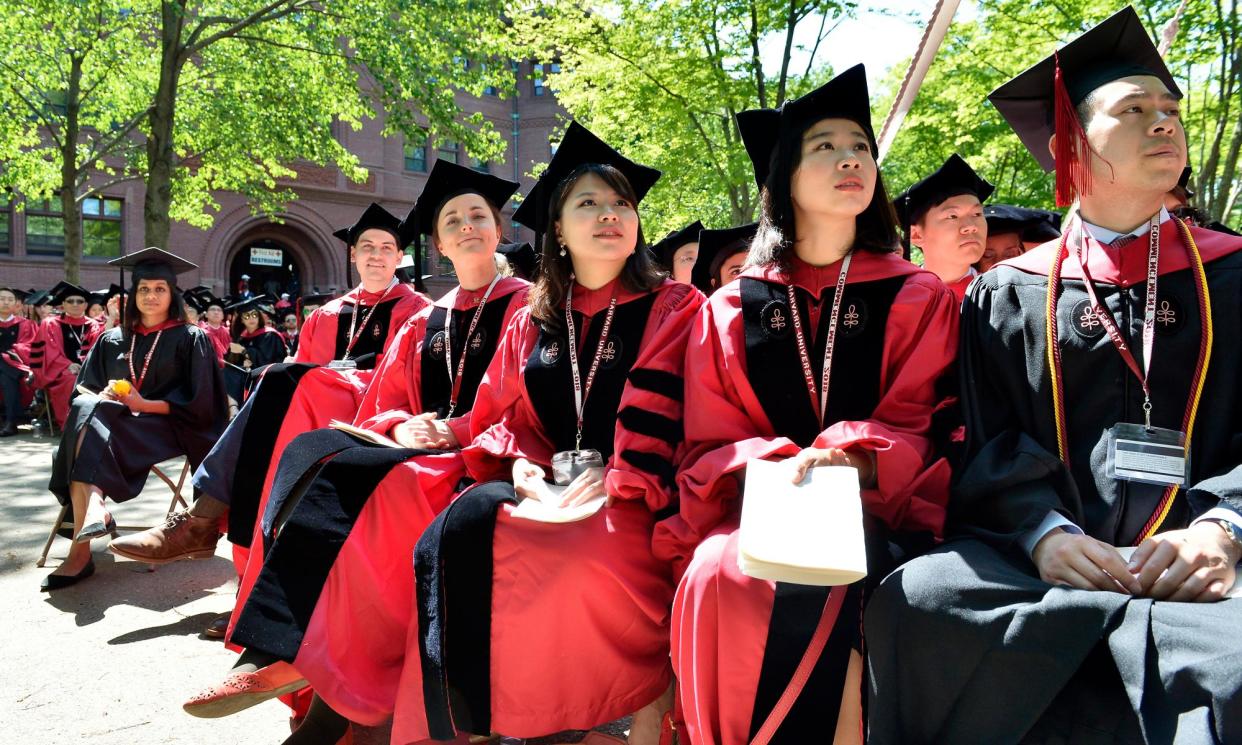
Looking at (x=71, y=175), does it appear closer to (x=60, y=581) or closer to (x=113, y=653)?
(x=60, y=581)

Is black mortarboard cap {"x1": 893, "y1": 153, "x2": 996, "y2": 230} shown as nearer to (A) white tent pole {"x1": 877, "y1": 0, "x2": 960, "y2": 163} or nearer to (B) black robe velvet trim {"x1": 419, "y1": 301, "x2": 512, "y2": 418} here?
(A) white tent pole {"x1": 877, "y1": 0, "x2": 960, "y2": 163}

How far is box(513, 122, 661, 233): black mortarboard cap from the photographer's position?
126 inches

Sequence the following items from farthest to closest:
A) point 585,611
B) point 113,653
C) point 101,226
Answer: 1. point 101,226
2. point 113,653
3. point 585,611

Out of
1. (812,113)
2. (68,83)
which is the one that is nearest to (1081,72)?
(812,113)

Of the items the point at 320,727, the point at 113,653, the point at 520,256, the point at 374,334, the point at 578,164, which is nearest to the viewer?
the point at 320,727

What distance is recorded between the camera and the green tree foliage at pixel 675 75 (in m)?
11.4

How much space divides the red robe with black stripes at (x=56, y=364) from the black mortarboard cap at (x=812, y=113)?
11.9m

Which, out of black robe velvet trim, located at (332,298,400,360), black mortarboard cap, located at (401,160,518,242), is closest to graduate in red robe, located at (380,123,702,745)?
black mortarboard cap, located at (401,160,518,242)

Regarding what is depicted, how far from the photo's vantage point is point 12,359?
39.1ft

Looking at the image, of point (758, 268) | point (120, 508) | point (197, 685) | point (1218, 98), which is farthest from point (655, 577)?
point (1218, 98)

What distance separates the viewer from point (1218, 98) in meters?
8.96

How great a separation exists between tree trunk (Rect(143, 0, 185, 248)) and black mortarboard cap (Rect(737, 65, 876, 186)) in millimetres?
12891

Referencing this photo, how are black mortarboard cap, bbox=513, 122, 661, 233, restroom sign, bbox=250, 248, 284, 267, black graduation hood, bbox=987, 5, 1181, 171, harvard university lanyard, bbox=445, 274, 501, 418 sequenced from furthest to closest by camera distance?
A: restroom sign, bbox=250, 248, 284, 267
harvard university lanyard, bbox=445, 274, 501, 418
black mortarboard cap, bbox=513, 122, 661, 233
black graduation hood, bbox=987, 5, 1181, 171

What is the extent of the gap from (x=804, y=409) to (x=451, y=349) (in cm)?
198
